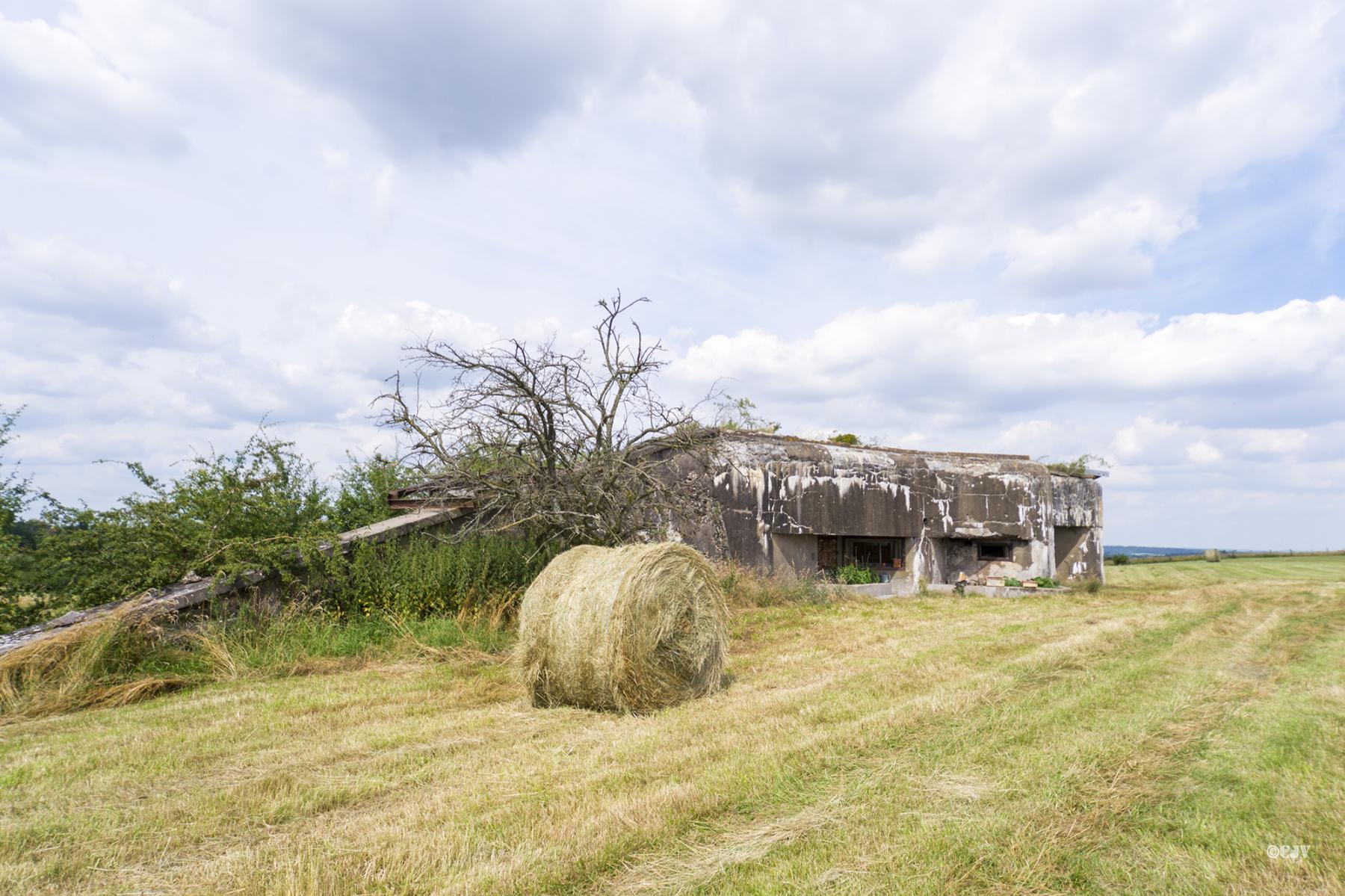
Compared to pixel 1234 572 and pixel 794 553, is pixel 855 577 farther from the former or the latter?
pixel 1234 572

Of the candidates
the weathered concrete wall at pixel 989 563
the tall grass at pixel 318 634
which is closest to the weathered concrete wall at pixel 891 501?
the weathered concrete wall at pixel 989 563

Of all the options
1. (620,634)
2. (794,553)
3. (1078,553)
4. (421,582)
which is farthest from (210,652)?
(1078,553)

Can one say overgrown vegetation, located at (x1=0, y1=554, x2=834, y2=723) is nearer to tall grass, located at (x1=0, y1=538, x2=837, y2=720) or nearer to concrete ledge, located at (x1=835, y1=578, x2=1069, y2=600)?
tall grass, located at (x1=0, y1=538, x2=837, y2=720)

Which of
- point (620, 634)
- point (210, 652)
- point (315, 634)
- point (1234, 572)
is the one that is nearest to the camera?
point (620, 634)

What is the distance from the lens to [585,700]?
6148 mm

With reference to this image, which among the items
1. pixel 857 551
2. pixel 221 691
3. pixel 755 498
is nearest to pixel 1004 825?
pixel 221 691

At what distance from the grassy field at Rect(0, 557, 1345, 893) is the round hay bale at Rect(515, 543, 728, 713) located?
0.34 m

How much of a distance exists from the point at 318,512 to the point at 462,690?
15.9 feet

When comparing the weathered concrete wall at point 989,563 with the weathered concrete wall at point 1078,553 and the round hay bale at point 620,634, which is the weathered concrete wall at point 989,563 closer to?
the weathered concrete wall at point 1078,553

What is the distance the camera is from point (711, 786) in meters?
4.04

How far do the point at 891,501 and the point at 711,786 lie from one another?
558 inches

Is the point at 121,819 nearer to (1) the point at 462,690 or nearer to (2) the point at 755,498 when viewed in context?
(1) the point at 462,690

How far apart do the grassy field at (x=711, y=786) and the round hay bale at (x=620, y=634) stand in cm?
34

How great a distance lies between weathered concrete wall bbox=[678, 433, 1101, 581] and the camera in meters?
15.7
